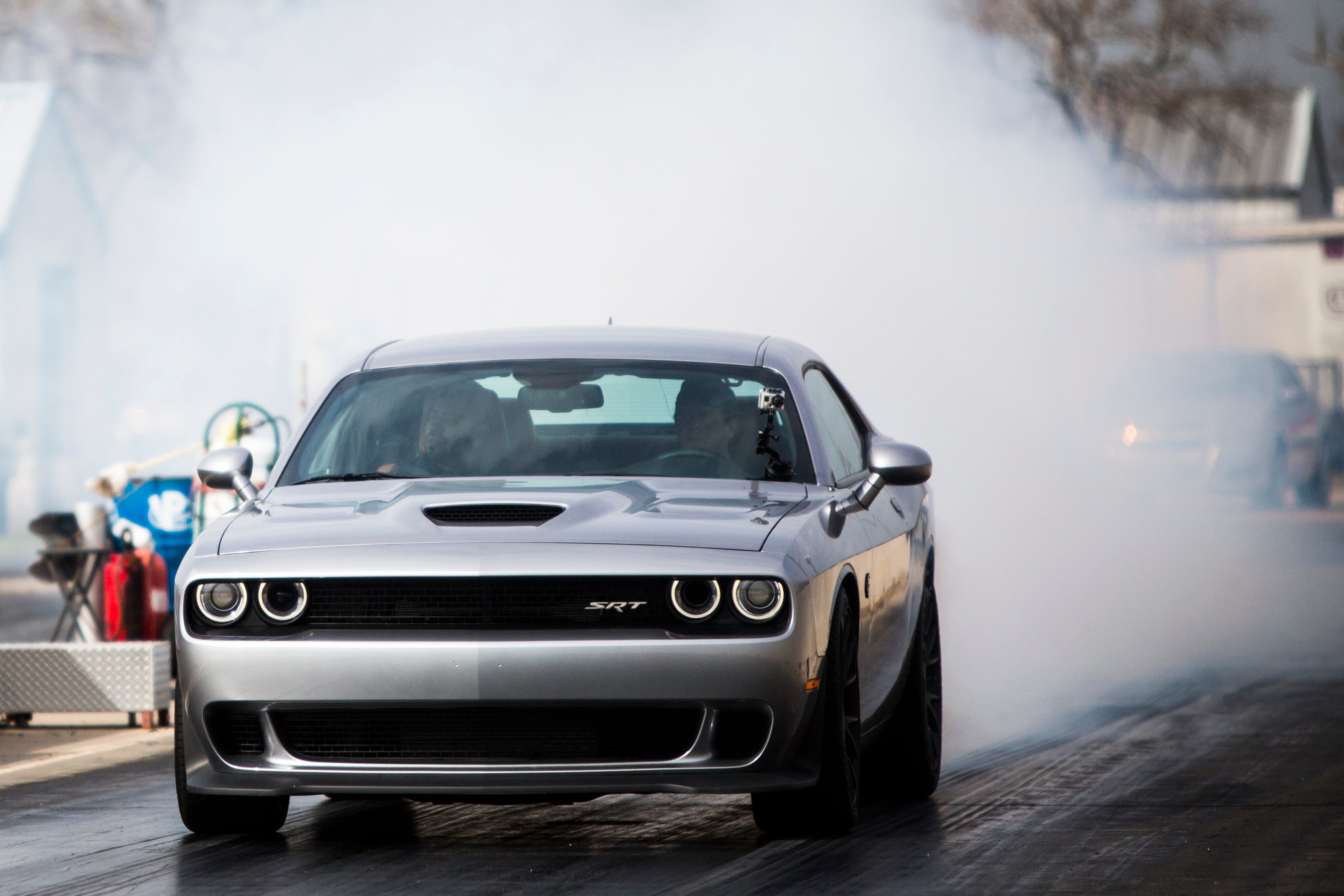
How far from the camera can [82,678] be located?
8.71 meters

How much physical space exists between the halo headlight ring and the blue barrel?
6.23 metres

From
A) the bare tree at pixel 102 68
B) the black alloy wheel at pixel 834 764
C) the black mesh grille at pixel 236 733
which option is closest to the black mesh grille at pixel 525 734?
the black mesh grille at pixel 236 733

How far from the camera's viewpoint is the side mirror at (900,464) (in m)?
6.12

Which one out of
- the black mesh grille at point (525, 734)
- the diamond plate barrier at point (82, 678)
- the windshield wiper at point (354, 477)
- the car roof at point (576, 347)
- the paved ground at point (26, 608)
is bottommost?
the paved ground at point (26, 608)

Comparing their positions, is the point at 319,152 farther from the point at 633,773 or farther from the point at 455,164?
the point at 633,773

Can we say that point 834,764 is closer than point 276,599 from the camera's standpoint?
No

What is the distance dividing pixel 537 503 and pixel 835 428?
62.5 inches

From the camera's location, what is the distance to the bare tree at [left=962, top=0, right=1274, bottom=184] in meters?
23.2

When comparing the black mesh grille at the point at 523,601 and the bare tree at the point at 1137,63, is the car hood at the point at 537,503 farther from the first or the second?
the bare tree at the point at 1137,63

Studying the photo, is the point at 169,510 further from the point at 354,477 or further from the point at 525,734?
the point at 525,734

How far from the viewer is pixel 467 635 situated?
5031 millimetres

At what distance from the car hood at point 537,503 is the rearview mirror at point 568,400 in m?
0.47

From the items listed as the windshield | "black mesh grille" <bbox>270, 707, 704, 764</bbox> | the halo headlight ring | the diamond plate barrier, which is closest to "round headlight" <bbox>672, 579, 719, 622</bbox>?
the halo headlight ring

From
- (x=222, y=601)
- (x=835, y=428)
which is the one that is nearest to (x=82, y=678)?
(x=835, y=428)
